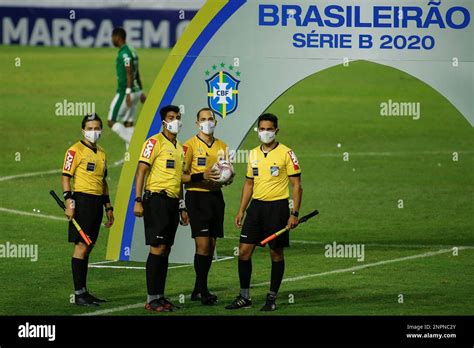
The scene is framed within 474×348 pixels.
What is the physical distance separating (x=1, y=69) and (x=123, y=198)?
2612 centimetres

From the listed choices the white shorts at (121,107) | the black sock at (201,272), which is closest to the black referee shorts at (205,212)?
the black sock at (201,272)

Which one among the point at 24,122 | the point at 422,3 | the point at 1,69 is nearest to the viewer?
the point at 422,3

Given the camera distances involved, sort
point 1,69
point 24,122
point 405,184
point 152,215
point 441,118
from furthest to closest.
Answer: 1. point 1,69
2. point 441,118
3. point 24,122
4. point 405,184
5. point 152,215

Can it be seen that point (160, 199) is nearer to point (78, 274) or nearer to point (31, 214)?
point (78, 274)

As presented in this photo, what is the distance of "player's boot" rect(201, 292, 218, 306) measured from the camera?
1722cm

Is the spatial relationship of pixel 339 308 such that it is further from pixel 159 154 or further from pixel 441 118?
pixel 441 118

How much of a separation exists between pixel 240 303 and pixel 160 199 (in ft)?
4.88

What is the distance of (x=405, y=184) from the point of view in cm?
2858

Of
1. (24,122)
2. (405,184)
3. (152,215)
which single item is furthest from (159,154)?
(24,122)

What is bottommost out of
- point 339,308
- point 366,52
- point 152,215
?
point 339,308

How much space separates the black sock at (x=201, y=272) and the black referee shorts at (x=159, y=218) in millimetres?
747

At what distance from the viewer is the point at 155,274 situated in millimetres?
16703

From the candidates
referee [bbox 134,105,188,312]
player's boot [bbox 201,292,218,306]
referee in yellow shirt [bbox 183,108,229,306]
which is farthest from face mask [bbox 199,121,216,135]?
player's boot [bbox 201,292,218,306]

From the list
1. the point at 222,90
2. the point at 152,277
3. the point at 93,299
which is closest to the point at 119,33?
the point at 222,90
